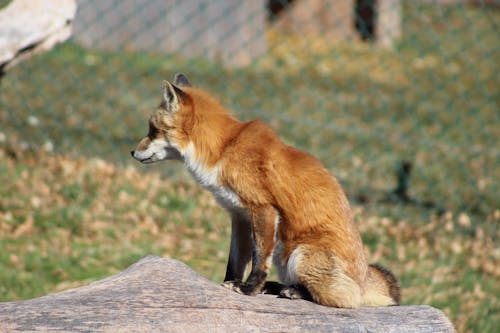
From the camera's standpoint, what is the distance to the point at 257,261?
3.56 m

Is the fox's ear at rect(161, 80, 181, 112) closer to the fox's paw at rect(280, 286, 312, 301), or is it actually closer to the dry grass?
the fox's paw at rect(280, 286, 312, 301)

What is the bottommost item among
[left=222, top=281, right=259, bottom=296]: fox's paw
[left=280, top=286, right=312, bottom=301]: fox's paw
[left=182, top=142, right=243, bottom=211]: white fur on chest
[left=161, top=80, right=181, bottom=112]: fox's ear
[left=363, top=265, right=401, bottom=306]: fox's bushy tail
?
[left=363, top=265, right=401, bottom=306]: fox's bushy tail

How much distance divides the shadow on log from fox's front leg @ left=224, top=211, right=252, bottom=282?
0.46m

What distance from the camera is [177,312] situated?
309 cm

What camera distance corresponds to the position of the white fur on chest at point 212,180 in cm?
364

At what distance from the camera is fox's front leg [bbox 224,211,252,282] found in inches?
152

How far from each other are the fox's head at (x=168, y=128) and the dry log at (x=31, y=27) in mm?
1425

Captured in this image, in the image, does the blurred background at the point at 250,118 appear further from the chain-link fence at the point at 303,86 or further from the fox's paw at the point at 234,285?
the fox's paw at the point at 234,285

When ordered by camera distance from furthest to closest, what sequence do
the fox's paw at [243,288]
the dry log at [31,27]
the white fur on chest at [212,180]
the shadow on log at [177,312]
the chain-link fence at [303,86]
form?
1. the chain-link fence at [303,86]
2. the dry log at [31,27]
3. the white fur on chest at [212,180]
4. the fox's paw at [243,288]
5. the shadow on log at [177,312]

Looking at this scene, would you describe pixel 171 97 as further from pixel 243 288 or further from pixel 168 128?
pixel 243 288

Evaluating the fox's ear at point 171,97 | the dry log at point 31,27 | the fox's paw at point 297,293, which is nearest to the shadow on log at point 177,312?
the fox's paw at point 297,293

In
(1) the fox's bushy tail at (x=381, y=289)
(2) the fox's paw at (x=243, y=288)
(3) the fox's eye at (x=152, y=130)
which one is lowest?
(1) the fox's bushy tail at (x=381, y=289)

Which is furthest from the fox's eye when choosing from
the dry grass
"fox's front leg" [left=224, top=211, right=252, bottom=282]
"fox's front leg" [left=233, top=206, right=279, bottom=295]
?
the dry grass

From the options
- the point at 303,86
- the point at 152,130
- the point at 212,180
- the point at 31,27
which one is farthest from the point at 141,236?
the point at 303,86
